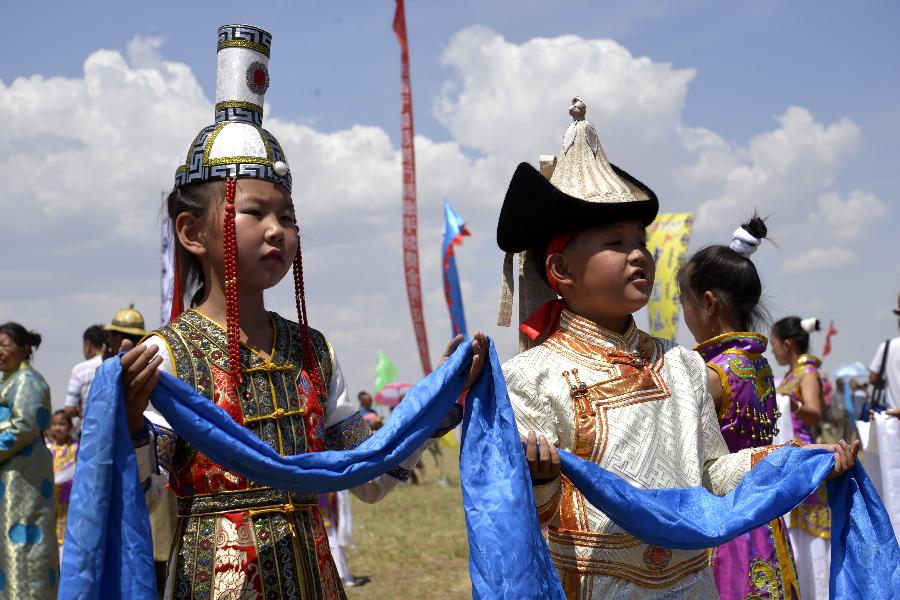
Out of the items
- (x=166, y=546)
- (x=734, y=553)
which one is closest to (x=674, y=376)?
(x=734, y=553)

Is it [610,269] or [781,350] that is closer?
[610,269]

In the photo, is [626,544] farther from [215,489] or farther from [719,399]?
[215,489]

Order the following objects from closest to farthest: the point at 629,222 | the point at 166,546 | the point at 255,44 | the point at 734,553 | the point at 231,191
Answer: the point at 231,191
the point at 255,44
the point at 629,222
the point at 734,553
the point at 166,546

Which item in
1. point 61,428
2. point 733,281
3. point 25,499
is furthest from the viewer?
point 61,428

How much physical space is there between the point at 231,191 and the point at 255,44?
0.54 metres

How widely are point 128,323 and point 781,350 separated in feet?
18.6

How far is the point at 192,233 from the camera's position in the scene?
2951mm

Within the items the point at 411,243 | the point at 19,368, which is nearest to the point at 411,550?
the point at 19,368

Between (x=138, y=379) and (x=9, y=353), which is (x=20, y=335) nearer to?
(x=9, y=353)

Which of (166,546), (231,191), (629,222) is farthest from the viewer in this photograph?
(166,546)

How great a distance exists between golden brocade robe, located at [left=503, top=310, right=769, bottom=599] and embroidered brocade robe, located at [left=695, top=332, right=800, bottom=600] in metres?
0.85

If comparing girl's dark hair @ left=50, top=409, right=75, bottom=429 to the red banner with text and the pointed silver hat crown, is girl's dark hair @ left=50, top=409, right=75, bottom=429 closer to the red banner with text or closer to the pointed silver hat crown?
the pointed silver hat crown

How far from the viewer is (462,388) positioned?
9.39 ft

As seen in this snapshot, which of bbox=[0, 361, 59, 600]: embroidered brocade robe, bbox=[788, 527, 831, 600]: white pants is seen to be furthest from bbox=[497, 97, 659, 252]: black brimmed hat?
bbox=[788, 527, 831, 600]: white pants
